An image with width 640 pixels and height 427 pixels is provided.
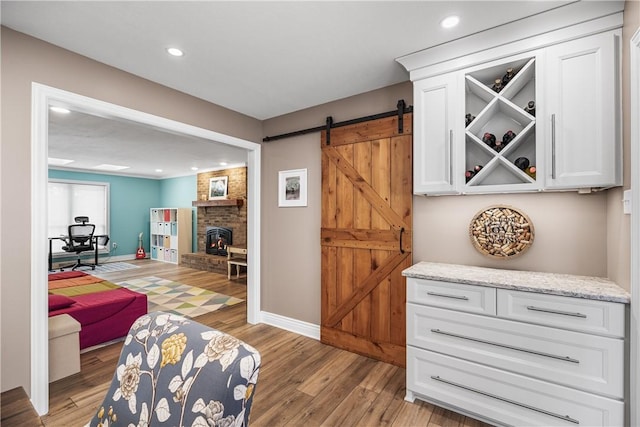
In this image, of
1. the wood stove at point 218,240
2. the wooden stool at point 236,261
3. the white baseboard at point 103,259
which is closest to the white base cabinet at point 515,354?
the wooden stool at point 236,261

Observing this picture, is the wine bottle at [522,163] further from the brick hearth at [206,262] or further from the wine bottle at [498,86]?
the brick hearth at [206,262]

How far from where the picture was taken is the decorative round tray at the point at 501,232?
2041mm

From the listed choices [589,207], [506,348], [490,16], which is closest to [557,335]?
[506,348]

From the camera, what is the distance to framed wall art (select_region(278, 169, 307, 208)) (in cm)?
328

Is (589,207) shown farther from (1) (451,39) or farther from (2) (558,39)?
(1) (451,39)

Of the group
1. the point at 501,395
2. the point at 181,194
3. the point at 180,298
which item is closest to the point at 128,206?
the point at 181,194

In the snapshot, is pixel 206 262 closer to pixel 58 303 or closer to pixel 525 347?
pixel 58 303

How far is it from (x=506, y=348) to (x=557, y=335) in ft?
0.91

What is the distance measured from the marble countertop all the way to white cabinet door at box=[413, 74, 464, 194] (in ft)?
1.98

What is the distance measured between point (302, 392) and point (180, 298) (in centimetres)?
322

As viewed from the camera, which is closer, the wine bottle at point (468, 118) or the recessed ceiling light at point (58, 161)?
the wine bottle at point (468, 118)

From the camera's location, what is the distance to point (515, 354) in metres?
1.71

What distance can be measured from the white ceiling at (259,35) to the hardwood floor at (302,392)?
2.09 m

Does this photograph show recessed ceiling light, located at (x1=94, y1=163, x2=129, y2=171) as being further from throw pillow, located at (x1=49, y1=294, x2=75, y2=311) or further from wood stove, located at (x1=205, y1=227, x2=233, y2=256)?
throw pillow, located at (x1=49, y1=294, x2=75, y2=311)
